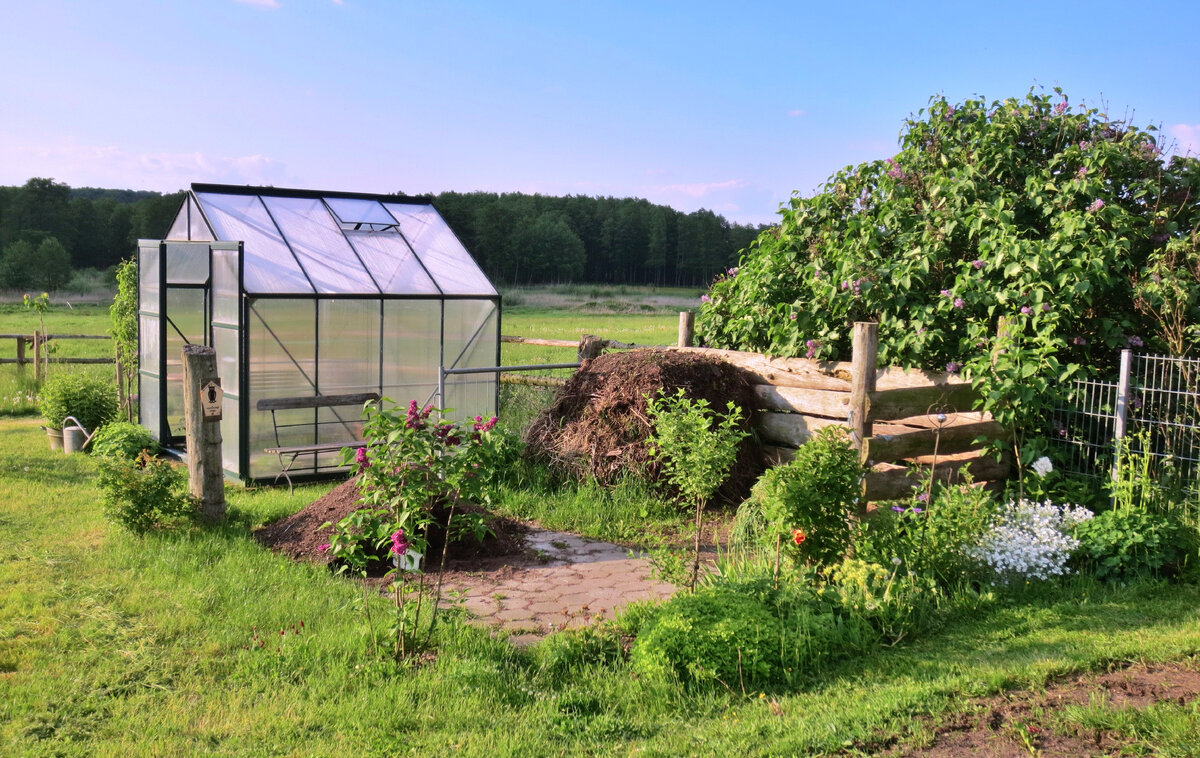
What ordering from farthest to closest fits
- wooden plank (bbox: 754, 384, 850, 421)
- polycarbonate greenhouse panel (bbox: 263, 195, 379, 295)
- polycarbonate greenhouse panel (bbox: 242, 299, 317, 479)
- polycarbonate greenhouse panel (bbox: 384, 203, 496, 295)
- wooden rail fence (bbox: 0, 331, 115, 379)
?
wooden rail fence (bbox: 0, 331, 115, 379)
polycarbonate greenhouse panel (bbox: 384, 203, 496, 295)
polycarbonate greenhouse panel (bbox: 263, 195, 379, 295)
polycarbonate greenhouse panel (bbox: 242, 299, 317, 479)
wooden plank (bbox: 754, 384, 850, 421)

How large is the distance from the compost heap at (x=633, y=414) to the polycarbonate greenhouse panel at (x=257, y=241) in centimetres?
362

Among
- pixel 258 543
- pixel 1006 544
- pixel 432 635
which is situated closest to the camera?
pixel 432 635

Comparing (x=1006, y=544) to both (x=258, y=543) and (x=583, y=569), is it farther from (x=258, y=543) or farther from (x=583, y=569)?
(x=258, y=543)

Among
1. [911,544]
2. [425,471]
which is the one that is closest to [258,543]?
[425,471]

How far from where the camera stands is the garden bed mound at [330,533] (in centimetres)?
675

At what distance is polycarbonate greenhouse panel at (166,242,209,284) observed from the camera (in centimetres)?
1105

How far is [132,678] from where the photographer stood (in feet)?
15.0

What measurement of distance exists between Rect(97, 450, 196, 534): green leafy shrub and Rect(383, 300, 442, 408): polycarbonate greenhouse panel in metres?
3.79

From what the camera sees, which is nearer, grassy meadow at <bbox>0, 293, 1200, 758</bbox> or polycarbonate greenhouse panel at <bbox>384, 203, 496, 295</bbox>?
grassy meadow at <bbox>0, 293, 1200, 758</bbox>

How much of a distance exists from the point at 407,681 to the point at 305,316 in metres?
6.77

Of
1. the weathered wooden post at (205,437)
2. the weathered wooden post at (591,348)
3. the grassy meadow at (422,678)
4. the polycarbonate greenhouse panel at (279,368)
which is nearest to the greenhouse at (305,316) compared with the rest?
the polycarbonate greenhouse panel at (279,368)

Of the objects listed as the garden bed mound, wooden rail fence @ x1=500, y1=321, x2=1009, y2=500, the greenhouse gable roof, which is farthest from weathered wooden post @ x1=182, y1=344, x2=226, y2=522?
wooden rail fence @ x1=500, y1=321, x2=1009, y2=500

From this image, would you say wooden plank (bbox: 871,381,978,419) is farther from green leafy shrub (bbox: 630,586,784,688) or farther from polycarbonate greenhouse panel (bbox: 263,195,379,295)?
polycarbonate greenhouse panel (bbox: 263,195,379,295)

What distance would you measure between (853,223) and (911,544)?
3.75 m
